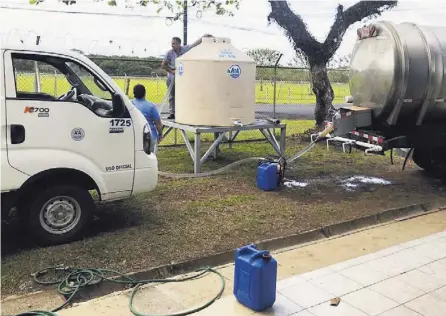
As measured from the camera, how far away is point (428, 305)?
13.3 ft

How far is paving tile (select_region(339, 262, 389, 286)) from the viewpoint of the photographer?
14.9 ft

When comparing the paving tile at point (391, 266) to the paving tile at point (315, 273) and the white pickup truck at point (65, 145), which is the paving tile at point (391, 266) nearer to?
the paving tile at point (315, 273)

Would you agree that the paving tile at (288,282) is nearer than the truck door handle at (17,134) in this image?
Yes

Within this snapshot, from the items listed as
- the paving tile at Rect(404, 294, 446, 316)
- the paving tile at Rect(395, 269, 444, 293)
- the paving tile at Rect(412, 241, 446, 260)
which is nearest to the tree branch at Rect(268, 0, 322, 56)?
the paving tile at Rect(412, 241, 446, 260)

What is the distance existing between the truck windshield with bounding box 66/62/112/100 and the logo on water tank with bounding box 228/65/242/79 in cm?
366

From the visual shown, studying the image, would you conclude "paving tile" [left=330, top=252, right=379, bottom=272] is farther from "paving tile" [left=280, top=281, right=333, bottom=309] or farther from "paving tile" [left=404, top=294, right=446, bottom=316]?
"paving tile" [left=404, top=294, right=446, bottom=316]

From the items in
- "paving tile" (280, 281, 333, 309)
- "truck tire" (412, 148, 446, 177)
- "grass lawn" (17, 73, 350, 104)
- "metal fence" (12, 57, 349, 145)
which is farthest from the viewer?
"truck tire" (412, 148, 446, 177)

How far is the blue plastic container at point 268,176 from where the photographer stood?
795cm

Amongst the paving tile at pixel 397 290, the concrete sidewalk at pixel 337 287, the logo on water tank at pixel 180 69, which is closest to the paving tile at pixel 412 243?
the concrete sidewalk at pixel 337 287

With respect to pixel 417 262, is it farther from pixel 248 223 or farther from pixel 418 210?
pixel 418 210

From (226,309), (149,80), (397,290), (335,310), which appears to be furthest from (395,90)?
(149,80)

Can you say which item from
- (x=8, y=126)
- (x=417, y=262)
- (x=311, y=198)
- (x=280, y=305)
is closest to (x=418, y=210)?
(x=311, y=198)

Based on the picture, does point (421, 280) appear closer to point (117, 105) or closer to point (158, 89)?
point (117, 105)

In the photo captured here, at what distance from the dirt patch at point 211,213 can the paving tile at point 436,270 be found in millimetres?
1704
